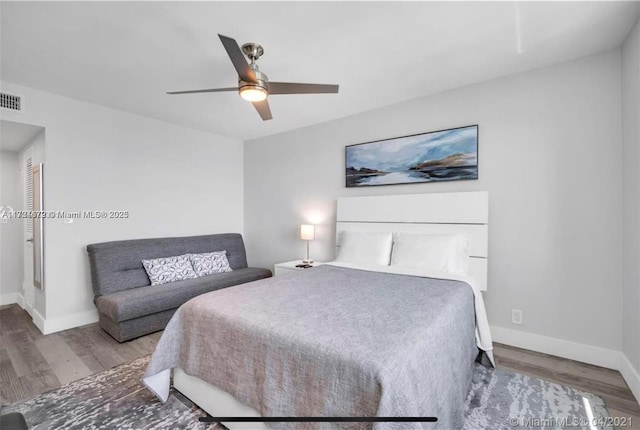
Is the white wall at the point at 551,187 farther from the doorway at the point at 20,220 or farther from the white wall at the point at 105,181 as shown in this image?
the doorway at the point at 20,220

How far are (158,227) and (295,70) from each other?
2.71m

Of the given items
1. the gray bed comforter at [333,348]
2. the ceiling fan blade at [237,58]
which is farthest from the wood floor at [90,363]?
the ceiling fan blade at [237,58]

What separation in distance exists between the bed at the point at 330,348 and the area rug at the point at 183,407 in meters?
0.12

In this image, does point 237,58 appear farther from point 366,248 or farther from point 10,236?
point 10,236

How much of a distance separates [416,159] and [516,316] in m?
1.76

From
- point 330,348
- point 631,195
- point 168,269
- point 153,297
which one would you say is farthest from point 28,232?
point 631,195

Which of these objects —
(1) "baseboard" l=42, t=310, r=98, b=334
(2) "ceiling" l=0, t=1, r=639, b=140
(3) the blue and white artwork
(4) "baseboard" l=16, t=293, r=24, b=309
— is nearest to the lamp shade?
(3) the blue and white artwork

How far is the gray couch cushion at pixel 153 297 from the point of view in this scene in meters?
2.72

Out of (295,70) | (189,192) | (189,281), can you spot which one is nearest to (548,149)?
(295,70)

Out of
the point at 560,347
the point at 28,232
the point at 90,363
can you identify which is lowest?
the point at 90,363

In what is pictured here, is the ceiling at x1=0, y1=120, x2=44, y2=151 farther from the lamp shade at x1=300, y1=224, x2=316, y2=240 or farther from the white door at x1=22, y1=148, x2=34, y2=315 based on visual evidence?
the lamp shade at x1=300, y1=224, x2=316, y2=240

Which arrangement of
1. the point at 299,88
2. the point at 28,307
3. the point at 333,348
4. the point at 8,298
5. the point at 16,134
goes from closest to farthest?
the point at 333,348 → the point at 299,88 → the point at 16,134 → the point at 28,307 → the point at 8,298

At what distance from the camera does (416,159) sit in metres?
3.17

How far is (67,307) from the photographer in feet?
10.2
